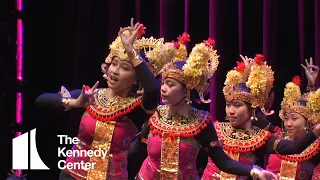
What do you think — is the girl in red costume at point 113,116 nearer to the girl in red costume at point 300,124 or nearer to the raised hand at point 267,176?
the raised hand at point 267,176

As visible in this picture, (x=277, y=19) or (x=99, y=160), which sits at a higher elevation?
(x=277, y=19)

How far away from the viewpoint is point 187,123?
10.8 ft

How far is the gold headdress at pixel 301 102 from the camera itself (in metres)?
4.00

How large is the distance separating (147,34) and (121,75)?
1.53 m

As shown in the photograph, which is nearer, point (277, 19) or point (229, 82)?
point (229, 82)

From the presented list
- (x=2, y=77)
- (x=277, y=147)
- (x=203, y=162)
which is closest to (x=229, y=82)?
(x=277, y=147)

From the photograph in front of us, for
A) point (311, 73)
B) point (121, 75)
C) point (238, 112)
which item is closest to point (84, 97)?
point (121, 75)

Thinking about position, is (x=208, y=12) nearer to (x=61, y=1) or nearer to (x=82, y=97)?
(x=61, y=1)

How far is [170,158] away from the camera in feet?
10.6

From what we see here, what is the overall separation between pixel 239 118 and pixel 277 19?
43.7 inches

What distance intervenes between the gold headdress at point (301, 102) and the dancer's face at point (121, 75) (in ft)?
4.62

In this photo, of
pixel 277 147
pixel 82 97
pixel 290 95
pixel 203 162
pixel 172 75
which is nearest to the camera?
pixel 82 97

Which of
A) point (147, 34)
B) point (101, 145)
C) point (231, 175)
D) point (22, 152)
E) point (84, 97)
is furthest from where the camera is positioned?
point (147, 34)

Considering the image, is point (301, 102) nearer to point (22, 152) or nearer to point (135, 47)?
point (135, 47)
